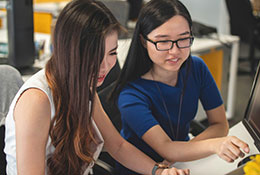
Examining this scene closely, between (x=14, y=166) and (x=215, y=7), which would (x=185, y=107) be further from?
(x=215, y=7)

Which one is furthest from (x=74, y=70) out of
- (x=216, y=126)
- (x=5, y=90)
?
(x=216, y=126)

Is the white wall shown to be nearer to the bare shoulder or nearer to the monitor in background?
the monitor in background

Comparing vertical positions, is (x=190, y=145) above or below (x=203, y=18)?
above

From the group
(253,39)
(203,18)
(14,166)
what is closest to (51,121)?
(14,166)

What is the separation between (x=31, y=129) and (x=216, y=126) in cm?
83

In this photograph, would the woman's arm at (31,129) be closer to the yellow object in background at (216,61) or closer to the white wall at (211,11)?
the yellow object in background at (216,61)

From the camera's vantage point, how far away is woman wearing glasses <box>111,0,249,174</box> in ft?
4.24

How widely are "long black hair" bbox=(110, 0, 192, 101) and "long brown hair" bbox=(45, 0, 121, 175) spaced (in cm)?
30

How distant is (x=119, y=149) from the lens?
127 cm

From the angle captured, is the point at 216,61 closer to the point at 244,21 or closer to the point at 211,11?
the point at 244,21

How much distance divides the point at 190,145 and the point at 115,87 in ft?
1.23

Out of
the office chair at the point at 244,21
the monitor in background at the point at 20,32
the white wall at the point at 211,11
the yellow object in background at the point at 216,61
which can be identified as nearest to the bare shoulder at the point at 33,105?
the monitor in background at the point at 20,32

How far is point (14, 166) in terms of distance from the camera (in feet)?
3.46

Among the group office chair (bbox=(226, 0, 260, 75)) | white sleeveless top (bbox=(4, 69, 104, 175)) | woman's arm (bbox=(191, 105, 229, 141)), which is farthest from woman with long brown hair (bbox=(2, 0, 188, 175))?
office chair (bbox=(226, 0, 260, 75))
